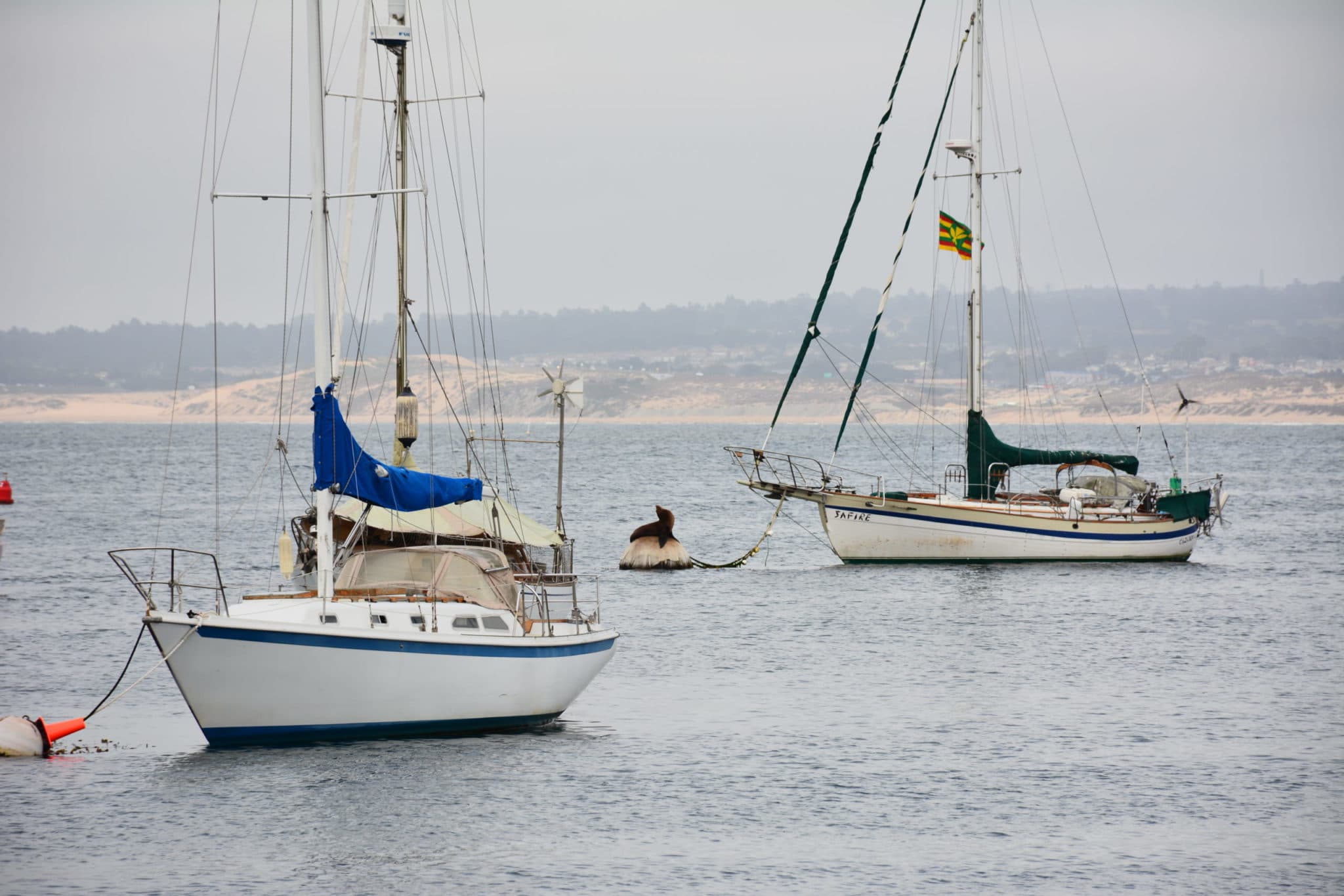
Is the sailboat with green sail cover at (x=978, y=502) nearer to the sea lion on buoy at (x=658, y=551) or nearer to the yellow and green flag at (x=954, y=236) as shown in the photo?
the yellow and green flag at (x=954, y=236)

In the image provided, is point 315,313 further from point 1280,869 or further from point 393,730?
point 1280,869

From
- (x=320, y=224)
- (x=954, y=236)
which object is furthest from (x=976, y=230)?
(x=320, y=224)

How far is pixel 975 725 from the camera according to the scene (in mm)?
29188

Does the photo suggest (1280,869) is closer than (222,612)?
Yes

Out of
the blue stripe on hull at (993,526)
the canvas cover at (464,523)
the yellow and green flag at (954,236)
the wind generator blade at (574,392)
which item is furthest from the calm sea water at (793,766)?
the yellow and green flag at (954,236)

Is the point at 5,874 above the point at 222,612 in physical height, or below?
below

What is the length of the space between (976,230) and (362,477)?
34.6 meters

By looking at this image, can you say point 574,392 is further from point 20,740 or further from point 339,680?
point 20,740

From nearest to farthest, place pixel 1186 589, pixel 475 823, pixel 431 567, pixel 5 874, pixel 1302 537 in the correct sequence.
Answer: pixel 5 874
pixel 475 823
pixel 431 567
pixel 1186 589
pixel 1302 537

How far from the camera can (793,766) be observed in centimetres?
2584

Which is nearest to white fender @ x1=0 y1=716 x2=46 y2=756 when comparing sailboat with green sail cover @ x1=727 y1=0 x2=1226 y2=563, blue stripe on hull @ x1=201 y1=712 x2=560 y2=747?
blue stripe on hull @ x1=201 y1=712 x2=560 y2=747

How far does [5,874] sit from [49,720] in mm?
9337

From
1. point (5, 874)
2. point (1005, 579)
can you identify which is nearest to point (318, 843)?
point (5, 874)

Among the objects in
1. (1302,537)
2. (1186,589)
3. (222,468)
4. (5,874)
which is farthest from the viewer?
(222,468)
